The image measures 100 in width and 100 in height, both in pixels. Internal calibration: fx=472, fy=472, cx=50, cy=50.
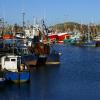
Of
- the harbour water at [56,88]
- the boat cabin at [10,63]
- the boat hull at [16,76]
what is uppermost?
the boat cabin at [10,63]

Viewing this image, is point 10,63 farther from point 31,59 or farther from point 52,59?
point 52,59

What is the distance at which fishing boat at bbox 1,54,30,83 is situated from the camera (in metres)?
44.1

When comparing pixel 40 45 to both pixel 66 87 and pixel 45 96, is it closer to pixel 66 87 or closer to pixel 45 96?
pixel 66 87

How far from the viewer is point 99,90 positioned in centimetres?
4350

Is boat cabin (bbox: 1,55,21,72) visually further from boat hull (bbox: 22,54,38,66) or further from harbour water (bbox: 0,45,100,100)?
boat hull (bbox: 22,54,38,66)

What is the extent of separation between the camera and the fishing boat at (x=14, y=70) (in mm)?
44094

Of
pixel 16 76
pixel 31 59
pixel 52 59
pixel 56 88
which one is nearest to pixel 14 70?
pixel 16 76

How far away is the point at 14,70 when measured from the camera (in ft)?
149

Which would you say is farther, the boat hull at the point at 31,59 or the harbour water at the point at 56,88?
the boat hull at the point at 31,59

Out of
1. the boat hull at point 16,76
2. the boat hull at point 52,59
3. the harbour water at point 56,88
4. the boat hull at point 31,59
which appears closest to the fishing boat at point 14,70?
the boat hull at point 16,76

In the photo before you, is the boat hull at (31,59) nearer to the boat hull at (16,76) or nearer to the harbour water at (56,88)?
the harbour water at (56,88)

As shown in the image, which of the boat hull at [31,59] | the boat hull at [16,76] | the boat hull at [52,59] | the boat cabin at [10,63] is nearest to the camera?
the boat hull at [16,76]

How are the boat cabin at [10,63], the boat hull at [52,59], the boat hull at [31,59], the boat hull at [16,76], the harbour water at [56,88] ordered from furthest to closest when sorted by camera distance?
1. the boat hull at [52,59]
2. the boat hull at [31,59]
3. the boat cabin at [10,63]
4. the boat hull at [16,76]
5. the harbour water at [56,88]

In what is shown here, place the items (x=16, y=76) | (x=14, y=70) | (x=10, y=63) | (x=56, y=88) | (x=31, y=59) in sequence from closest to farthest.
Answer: (x=16, y=76), (x=56, y=88), (x=14, y=70), (x=10, y=63), (x=31, y=59)
